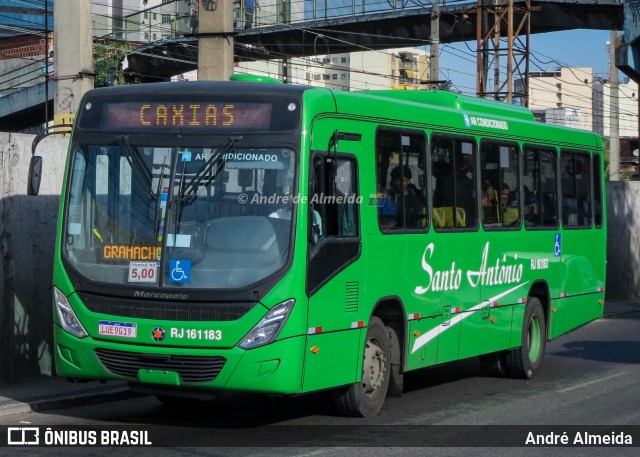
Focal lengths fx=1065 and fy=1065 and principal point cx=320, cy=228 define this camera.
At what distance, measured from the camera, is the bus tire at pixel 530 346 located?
46.2 feet

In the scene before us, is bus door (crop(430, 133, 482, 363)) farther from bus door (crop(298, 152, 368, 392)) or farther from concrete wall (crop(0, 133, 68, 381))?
concrete wall (crop(0, 133, 68, 381))

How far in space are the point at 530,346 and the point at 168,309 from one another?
6.81 m

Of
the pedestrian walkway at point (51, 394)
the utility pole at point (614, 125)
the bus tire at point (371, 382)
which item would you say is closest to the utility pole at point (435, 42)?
the utility pole at point (614, 125)

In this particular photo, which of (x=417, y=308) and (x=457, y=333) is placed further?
(x=457, y=333)

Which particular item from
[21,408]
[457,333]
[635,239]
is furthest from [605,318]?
[21,408]

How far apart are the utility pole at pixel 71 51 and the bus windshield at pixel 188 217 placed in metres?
7.71

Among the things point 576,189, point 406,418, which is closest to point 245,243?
point 406,418

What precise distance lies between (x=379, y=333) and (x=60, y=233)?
3228 mm

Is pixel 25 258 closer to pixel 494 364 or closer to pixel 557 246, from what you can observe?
pixel 494 364

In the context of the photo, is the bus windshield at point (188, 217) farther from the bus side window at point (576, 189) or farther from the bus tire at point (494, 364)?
the bus side window at point (576, 189)

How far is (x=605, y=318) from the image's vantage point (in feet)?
76.0

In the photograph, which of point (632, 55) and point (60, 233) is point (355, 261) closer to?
point (60, 233)

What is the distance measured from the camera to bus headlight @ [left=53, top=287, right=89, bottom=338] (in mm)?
9518

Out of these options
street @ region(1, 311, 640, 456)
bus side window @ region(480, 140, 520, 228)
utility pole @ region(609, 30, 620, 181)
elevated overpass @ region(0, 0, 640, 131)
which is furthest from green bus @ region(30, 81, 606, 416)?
utility pole @ region(609, 30, 620, 181)
